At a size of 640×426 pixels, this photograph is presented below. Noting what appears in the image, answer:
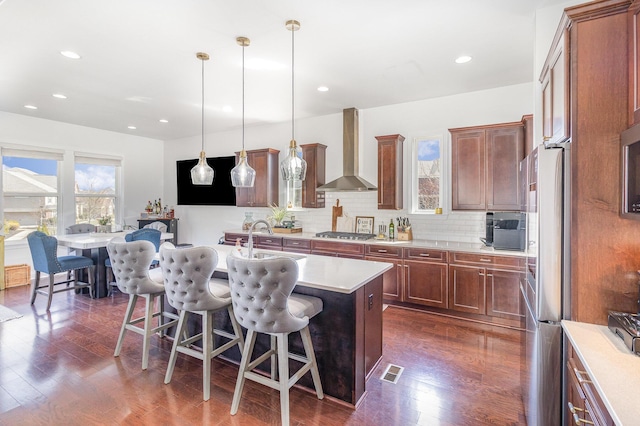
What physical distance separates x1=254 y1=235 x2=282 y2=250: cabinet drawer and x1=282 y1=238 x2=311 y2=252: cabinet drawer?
0.33 feet

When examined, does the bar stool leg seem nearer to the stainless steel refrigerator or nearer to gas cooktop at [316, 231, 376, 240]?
the stainless steel refrigerator

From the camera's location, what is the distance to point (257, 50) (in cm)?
310

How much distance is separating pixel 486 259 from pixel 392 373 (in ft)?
5.90

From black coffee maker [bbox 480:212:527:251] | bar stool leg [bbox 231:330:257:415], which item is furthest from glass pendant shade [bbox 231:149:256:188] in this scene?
black coffee maker [bbox 480:212:527:251]

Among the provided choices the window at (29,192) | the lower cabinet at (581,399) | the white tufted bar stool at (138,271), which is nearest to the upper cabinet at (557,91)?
the lower cabinet at (581,399)

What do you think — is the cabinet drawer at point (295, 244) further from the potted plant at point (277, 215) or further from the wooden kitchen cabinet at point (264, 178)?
the wooden kitchen cabinet at point (264, 178)

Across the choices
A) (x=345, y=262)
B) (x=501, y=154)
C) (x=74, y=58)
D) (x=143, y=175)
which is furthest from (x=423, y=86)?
(x=143, y=175)

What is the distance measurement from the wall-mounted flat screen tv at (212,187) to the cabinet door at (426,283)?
12.6ft

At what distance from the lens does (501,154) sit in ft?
12.8

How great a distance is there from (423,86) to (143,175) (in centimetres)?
613

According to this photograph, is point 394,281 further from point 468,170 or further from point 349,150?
point 349,150

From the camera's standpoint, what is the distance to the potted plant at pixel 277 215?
18.7ft

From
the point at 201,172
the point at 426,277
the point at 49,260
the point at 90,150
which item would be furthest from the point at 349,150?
the point at 90,150

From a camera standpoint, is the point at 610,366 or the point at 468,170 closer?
the point at 610,366
